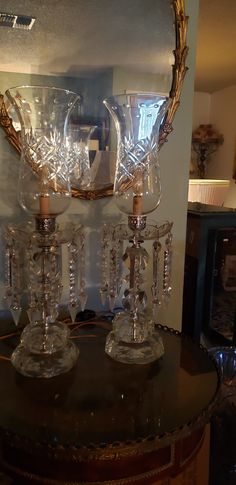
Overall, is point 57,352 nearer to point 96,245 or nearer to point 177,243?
point 96,245

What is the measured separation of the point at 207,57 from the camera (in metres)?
2.73

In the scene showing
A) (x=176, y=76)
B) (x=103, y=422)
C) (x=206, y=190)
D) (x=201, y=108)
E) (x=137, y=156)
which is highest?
(x=201, y=108)

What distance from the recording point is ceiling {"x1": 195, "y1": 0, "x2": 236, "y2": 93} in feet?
6.33

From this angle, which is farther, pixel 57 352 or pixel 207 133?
pixel 207 133

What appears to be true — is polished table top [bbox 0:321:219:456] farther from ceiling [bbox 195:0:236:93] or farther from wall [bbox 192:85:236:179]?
wall [bbox 192:85:236:179]

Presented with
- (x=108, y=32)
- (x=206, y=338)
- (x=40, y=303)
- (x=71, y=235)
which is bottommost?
(x=206, y=338)

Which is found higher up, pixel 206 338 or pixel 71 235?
pixel 71 235

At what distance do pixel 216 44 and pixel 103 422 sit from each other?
2.52 metres

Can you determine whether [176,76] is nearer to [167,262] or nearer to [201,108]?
[167,262]

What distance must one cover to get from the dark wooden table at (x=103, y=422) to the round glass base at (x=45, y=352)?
18mm

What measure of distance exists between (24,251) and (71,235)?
8.8 inches

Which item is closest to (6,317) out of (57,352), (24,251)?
(24,251)

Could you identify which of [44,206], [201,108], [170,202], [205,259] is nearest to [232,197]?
[201,108]

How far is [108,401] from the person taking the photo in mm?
681
